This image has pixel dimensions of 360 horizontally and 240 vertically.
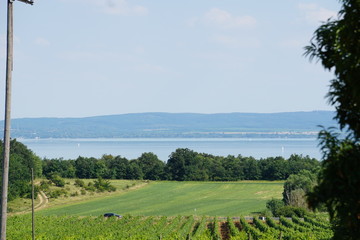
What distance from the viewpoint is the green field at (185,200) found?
2601 inches

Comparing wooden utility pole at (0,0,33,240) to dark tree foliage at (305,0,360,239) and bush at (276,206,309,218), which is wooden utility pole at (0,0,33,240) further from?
bush at (276,206,309,218)

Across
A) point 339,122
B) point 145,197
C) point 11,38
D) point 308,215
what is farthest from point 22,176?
point 339,122

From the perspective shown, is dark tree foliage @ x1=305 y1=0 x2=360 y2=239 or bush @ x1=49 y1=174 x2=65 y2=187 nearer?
dark tree foliage @ x1=305 y1=0 x2=360 y2=239

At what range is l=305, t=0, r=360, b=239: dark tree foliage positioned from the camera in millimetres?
9586

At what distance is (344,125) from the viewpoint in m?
10.6

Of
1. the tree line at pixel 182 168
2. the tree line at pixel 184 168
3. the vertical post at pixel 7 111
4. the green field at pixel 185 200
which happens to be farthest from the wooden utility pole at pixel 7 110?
the tree line at pixel 184 168

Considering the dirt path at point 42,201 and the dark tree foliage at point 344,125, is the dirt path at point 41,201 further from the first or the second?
the dark tree foliage at point 344,125

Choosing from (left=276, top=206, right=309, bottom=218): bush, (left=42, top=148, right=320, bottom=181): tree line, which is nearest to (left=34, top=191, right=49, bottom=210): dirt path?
(left=42, top=148, right=320, bottom=181): tree line

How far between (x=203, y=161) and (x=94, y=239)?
7476 cm

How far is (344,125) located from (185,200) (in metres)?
68.8

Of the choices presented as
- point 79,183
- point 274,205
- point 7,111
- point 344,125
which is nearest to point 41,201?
point 79,183

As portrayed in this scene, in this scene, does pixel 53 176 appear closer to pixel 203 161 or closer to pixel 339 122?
pixel 203 161

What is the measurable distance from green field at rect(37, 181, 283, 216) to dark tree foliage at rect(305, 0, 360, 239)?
53.0 metres

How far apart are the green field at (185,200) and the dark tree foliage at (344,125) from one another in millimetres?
53029
